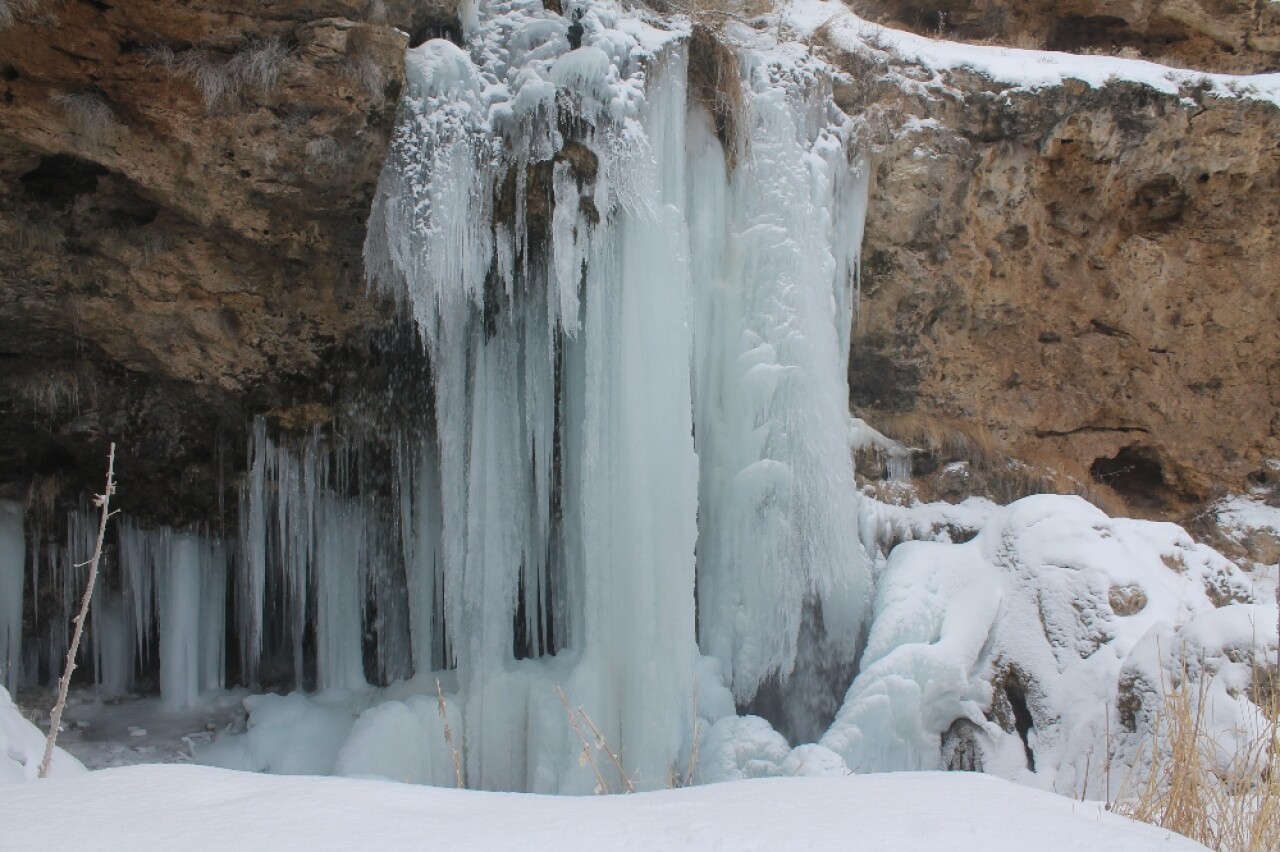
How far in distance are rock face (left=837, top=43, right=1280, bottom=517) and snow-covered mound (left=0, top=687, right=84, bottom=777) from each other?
5.38 meters

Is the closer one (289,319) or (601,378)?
(601,378)

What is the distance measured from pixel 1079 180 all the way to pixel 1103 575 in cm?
305

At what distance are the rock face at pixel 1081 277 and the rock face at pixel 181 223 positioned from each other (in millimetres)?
3275

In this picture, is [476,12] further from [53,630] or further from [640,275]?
[53,630]

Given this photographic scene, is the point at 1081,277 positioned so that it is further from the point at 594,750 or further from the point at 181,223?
the point at 181,223

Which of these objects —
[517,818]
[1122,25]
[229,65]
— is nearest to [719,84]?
[229,65]

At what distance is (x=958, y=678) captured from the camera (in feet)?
17.2

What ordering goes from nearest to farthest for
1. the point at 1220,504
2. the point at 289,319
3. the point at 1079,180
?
the point at 289,319
the point at 1079,180
the point at 1220,504

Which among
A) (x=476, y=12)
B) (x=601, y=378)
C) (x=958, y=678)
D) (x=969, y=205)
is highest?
(x=476, y=12)

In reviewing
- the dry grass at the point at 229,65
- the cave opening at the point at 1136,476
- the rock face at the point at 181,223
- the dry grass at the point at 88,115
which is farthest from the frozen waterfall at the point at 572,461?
the cave opening at the point at 1136,476

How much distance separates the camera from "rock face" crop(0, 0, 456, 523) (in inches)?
185

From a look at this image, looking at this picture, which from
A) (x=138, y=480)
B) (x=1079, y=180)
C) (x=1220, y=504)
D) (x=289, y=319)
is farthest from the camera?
(x=1220, y=504)

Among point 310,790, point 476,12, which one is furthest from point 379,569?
point 310,790

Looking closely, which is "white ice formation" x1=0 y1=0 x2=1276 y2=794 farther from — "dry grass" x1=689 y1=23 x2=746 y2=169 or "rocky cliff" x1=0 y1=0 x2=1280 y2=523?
"rocky cliff" x1=0 y1=0 x2=1280 y2=523
